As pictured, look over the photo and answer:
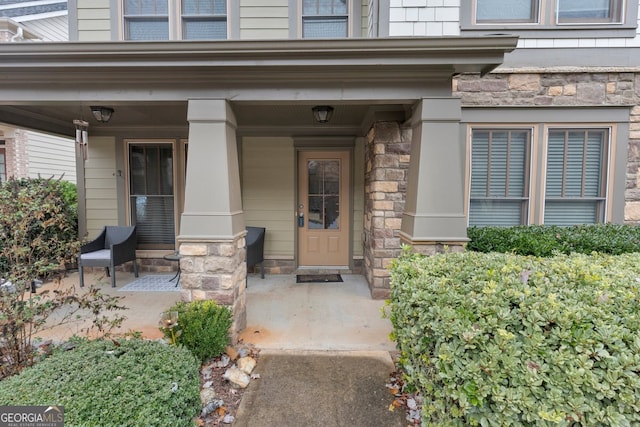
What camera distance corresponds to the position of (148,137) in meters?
5.06

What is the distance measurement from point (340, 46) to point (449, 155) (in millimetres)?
1385

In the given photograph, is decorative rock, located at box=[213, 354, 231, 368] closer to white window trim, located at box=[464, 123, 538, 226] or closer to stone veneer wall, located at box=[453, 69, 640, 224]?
white window trim, located at box=[464, 123, 538, 226]

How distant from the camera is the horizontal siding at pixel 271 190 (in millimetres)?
5102

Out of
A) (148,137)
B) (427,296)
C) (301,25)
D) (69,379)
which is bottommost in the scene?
(69,379)

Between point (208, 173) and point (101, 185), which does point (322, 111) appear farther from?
point (101, 185)

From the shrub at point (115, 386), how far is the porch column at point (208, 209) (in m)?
0.94

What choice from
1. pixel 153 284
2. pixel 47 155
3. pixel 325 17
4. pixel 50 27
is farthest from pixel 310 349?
pixel 50 27

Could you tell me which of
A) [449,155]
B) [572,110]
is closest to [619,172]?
[572,110]

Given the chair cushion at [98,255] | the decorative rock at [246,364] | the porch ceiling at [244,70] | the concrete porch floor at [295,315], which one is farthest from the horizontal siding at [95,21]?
the decorative rock at [246,364]

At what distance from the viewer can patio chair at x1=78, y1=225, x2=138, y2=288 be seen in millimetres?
4453

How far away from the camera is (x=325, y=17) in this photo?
13.7ft

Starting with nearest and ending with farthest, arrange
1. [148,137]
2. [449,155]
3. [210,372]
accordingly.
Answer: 1. [210,372]
2. [449,155]
3. [148,137]

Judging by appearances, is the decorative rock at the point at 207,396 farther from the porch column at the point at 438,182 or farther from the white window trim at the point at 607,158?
the white window trim at the point at 607,158

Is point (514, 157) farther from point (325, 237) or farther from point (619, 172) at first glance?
point (325, 237)
